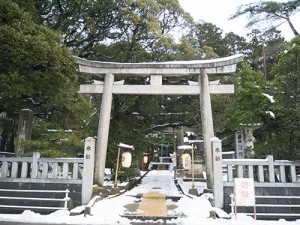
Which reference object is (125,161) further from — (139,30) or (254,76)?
(254,76)

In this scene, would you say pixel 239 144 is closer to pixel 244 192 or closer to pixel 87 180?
pixel 244 192

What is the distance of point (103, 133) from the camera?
11.3 metres

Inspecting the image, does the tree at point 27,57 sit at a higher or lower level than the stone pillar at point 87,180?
higher

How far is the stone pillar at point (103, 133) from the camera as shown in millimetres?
10938

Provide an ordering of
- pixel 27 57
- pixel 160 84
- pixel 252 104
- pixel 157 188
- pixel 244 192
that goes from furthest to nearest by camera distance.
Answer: pixel 157 188, pixel 252 104, pixel 160 84, pixel 27 57, pixel 244 192

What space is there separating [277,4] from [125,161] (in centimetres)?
1426

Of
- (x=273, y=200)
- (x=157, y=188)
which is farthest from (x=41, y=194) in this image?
(x=273, y=200)

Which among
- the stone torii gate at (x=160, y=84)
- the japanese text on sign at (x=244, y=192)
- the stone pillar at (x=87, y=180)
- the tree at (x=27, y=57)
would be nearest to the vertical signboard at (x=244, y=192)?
the japanese text on sign at (x=244, y=192)

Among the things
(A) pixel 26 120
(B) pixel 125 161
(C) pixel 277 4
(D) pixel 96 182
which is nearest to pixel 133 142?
(B) pixel 125 161

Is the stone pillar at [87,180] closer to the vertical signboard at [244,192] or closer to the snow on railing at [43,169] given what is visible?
the snow on railing at [43,169]

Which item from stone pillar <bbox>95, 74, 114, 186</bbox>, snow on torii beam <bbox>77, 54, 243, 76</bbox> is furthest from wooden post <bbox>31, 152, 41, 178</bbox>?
snow on torii beam <bbox>77, 54, 243, 76</bbox>

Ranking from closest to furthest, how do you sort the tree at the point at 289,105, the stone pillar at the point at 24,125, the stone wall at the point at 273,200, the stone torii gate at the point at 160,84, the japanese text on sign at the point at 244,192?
the japanese text on sign at the point at 244,192
the stone wall at the point at 273,200
the tree at the point at 289,105
the stone pillar at the point at 24,125
the stone torii gate at the point at 160,84

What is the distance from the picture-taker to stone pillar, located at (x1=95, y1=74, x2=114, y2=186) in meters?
10.9

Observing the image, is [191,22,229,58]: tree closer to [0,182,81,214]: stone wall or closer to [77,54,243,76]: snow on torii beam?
[77,54,243,76]: snow on torii beam
